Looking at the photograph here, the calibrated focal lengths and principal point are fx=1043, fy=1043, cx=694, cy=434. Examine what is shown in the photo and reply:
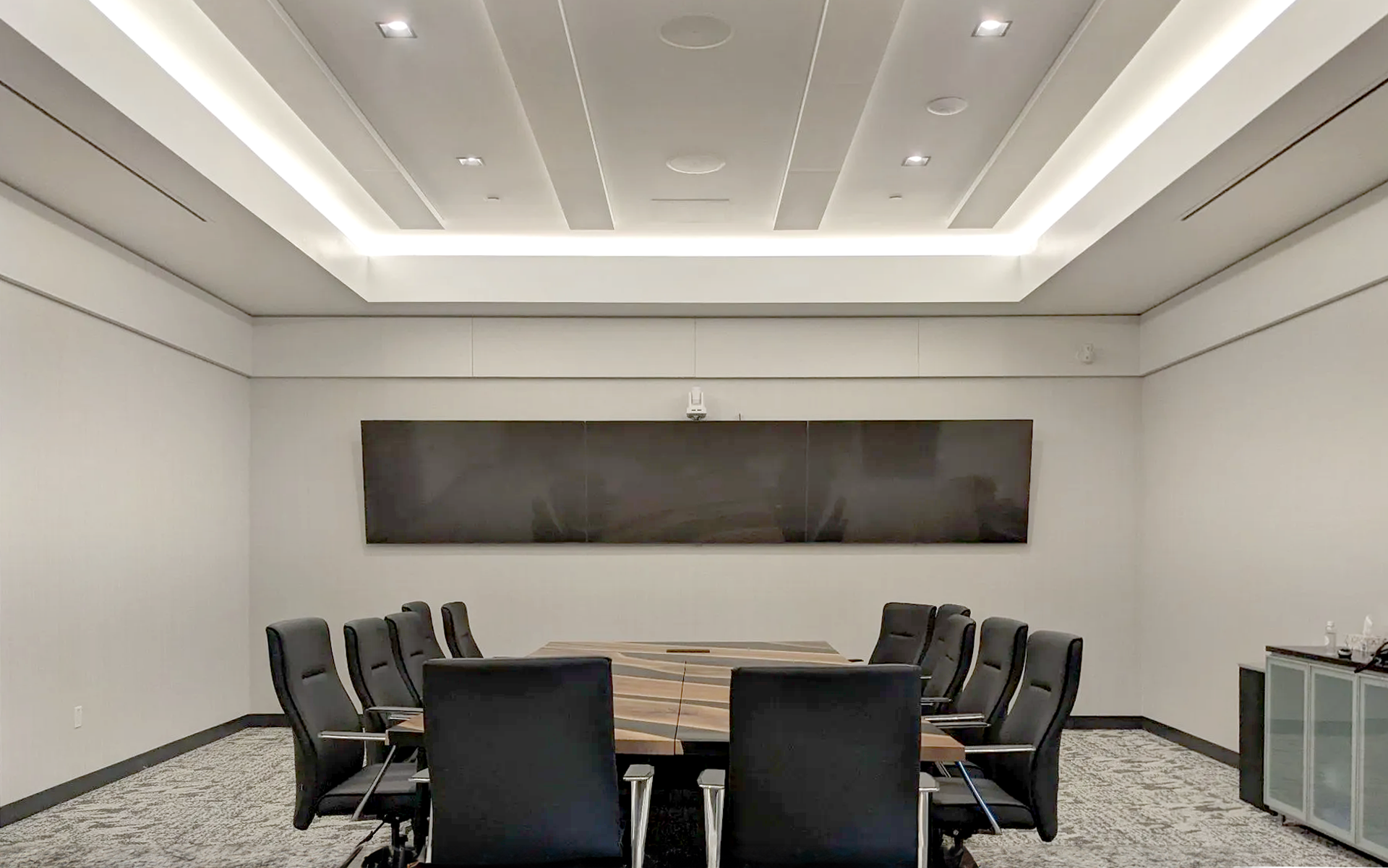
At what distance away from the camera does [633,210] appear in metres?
7.44

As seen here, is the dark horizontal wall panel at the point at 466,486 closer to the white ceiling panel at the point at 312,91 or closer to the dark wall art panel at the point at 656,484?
the dark wall art panel at the point at 656,484

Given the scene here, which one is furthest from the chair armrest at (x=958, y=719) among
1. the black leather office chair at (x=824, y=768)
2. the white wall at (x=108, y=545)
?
the white wall at (x=108, y=545)

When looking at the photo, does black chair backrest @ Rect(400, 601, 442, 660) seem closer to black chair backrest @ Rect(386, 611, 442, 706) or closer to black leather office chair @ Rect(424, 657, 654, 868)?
black chair backrest @ Rect(386, 611, 442, 706)

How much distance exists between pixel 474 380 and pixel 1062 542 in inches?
200

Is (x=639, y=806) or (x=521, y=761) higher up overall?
(x=521, y=761)

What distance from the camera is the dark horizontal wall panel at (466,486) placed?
8641 mm

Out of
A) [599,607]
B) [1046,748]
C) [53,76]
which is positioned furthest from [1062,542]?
[53,76]

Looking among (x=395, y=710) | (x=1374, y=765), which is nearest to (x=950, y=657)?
(x=1374, y=765)

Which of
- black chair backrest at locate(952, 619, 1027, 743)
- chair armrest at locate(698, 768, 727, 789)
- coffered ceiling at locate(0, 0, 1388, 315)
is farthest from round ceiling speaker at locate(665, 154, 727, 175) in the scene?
chair armrest at locate(698, 768, 727, 789)

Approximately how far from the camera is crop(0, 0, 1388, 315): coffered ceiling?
4430 mm

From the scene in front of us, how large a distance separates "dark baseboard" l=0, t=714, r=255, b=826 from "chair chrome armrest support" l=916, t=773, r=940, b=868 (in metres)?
5.02

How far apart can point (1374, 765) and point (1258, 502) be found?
2.24 meters

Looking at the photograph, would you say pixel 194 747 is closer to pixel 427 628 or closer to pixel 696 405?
pixel 427 628

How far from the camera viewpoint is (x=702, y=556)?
8.68 m
